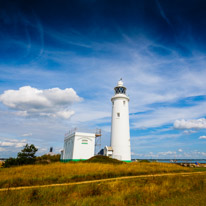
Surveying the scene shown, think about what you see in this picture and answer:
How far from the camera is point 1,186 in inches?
353

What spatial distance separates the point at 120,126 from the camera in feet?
85.3

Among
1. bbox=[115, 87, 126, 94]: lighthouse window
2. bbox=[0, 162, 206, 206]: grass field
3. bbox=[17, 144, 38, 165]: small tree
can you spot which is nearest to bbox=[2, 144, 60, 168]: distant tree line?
bbox=[17, 144, 38, 165]: small tree

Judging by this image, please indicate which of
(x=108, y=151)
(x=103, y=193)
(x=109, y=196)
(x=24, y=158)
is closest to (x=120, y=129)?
(x=108, y=151)

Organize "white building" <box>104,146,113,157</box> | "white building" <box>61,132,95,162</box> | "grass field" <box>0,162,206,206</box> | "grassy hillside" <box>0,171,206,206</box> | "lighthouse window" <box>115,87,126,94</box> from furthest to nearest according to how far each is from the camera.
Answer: "lighthouse window" <box>115,87,126,94</box>
"white building" <box>104,146,113,157</box>
"white building" <box>61,132,95,162</box>
"grass field" <box>0,162,206,206</box>
"grassy hillside" <box>0,171,206,206</box>

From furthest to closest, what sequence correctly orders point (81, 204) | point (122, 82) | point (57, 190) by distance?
point (122, 82)
point (57, 190)
point (81, 204)

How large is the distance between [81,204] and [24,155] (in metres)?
16.3

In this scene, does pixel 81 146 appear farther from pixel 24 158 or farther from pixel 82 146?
pixel 24 158

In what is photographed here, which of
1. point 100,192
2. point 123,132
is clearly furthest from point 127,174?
point 123,132

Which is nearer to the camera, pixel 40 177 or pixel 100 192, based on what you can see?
pixel 100 192

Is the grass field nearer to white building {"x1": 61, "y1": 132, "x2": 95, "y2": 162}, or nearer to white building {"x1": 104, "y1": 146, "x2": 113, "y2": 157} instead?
white building {"x1": 61, "y1": 132, "x2": 95, "y2": 162}

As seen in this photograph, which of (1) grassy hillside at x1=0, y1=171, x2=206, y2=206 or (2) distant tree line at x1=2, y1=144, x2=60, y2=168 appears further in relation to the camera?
(2) distant tree line at x1=2, y1=144, x2=60, y2=168

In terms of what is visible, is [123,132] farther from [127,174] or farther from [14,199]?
[14,199]

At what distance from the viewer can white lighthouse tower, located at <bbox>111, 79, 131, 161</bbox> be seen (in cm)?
2525

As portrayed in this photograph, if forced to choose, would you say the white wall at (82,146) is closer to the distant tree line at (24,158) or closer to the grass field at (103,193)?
the distant tree line at (24,158)
